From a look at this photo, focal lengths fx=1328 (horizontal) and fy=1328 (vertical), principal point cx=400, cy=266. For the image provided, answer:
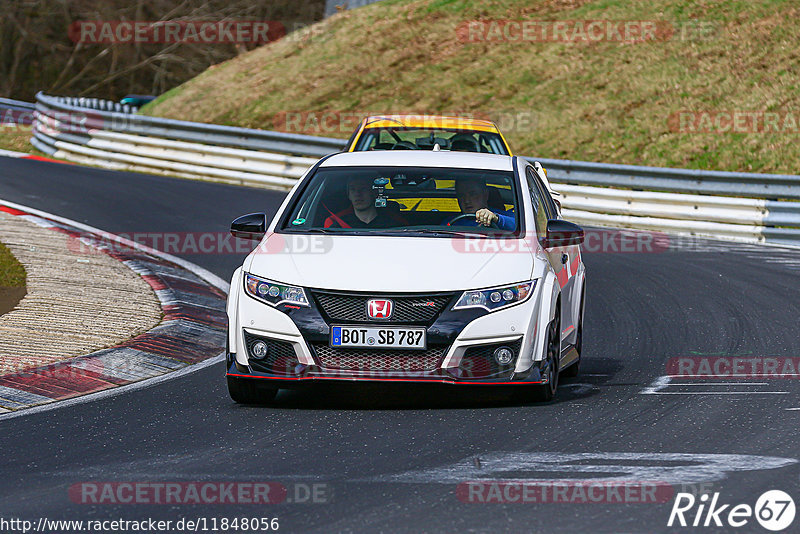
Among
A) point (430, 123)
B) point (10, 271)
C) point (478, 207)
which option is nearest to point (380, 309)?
point (478, 207)

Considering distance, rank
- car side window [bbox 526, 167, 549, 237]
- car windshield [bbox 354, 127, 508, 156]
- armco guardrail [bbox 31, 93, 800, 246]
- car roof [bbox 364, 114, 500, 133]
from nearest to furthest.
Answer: car side window [bbox 526, 167, 549, 237] < car windshield [bbox 354, 127, 508, 156] < car roof [bbox 364, 114, 500, 133] < armco guardrail [bbox 31, 93, 800, 246]

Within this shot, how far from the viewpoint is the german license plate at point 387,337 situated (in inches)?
294

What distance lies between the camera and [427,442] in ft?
22.5

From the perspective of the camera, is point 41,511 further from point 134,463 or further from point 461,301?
point 461,301

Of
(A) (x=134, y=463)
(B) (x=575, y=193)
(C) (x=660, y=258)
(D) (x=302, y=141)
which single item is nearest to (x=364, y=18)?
(D) (x=302, y=141)

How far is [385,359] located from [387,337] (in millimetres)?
133

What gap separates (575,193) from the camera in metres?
21.5

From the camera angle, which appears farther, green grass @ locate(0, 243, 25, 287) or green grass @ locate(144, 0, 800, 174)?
green grass @ locate(144, 0, 800, 174)

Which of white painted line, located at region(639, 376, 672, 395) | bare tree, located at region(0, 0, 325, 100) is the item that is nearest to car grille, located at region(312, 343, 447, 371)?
white painted line, located at region(639, 376, 672, 395)

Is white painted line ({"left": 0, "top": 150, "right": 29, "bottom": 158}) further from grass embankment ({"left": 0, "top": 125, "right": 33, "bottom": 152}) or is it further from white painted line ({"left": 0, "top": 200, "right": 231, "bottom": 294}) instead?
white painted line ({"left": 0, "top": 200, "right": 231, "bottom": 294})

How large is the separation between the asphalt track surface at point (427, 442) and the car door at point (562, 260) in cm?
45

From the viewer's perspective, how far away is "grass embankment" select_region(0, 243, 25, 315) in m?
11.4

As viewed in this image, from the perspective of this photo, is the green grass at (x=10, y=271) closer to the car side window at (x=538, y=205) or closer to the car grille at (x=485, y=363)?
the car side window at (x=538, y=205)

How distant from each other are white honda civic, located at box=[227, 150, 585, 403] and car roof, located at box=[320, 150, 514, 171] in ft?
1.44
